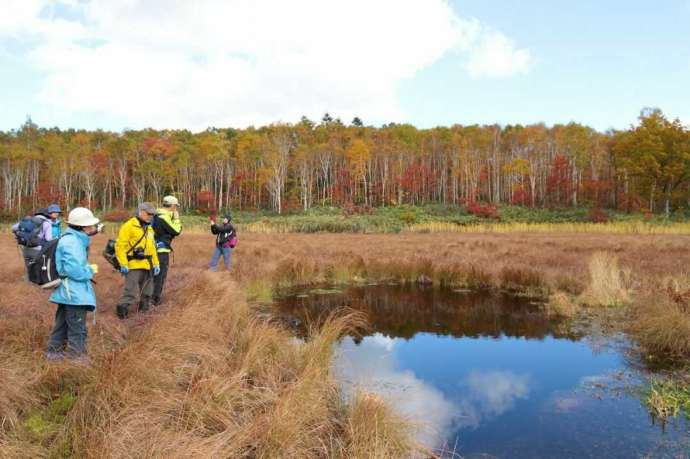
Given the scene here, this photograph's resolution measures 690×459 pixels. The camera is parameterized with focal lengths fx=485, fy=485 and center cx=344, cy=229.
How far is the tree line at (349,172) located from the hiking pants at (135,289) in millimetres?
45379

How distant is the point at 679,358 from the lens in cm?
687

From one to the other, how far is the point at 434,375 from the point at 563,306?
4.72 m

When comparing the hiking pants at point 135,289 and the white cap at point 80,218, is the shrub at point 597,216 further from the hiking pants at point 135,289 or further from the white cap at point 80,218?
A: the white cap at point 80,218

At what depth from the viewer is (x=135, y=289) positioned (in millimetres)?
6895

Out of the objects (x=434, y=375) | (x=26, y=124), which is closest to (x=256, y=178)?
(x=26, y=124)

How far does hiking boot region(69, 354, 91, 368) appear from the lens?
15.0 feet

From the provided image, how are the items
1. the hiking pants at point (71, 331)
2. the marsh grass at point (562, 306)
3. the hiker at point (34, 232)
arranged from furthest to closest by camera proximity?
the marsh grass at point (562, 306) → the hiker at point (34, 232) → the hiking pants at point (71, 331)

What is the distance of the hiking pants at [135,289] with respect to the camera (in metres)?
6.81

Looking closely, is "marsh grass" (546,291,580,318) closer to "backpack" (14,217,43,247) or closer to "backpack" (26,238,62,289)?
"backpack" (26,238,62,289)

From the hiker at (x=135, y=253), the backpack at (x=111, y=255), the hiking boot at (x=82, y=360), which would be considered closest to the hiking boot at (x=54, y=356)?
the hiking boot at (x=82, y=360)

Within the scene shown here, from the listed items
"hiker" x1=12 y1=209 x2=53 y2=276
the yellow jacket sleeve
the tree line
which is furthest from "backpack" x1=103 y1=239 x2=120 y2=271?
the tree line

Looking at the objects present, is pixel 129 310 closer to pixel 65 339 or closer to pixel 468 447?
pixel 65 339

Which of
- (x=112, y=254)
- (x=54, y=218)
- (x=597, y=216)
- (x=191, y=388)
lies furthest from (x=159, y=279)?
(x=597, y=216)

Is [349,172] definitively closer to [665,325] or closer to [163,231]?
[163,231]
